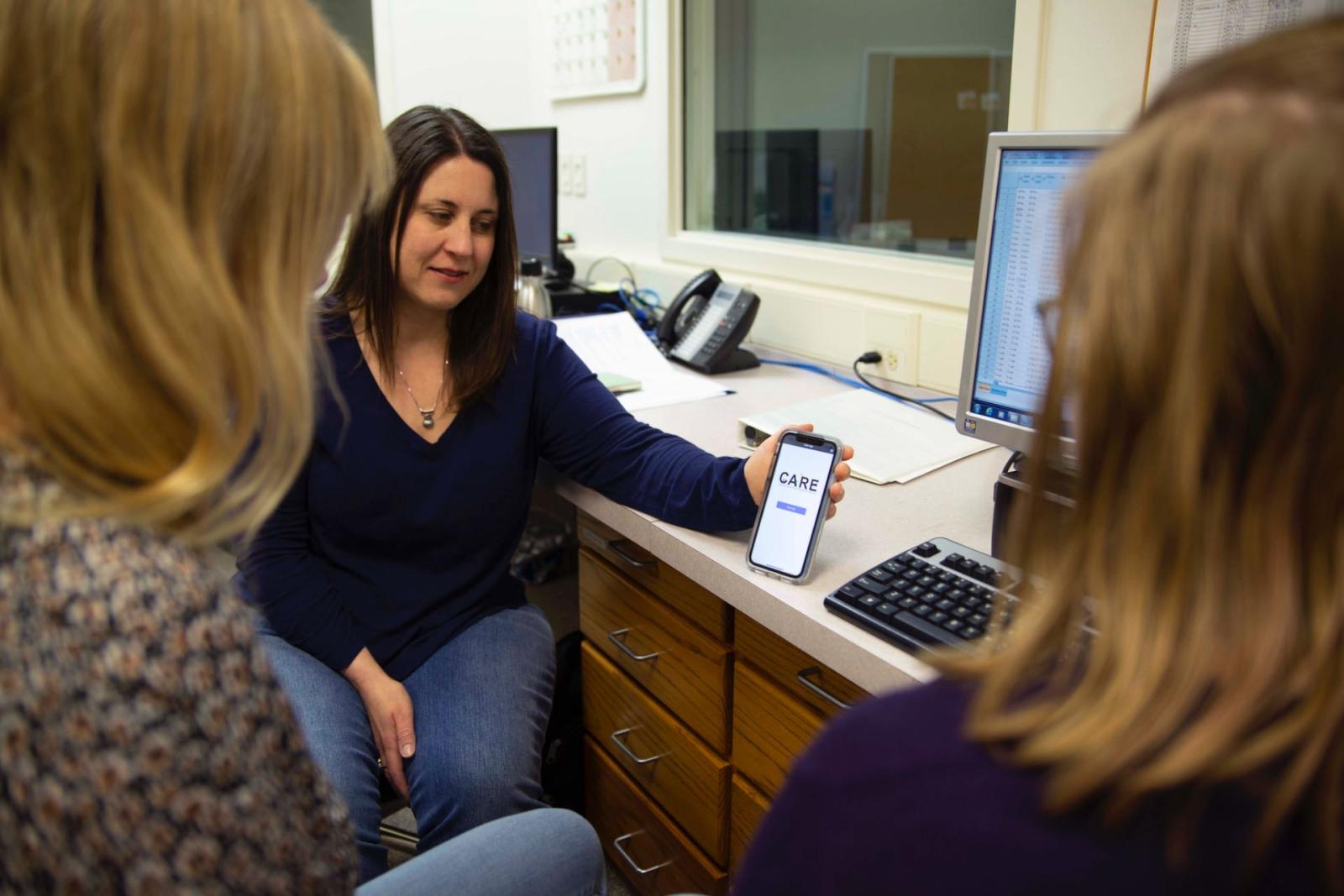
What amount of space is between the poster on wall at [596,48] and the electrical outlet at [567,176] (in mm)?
162

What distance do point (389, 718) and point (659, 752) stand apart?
38 centimetres

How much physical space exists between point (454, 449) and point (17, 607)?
2.61ft

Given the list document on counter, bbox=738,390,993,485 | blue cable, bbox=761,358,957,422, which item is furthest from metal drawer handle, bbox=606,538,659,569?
blue cable, bbox=761,358,957,422

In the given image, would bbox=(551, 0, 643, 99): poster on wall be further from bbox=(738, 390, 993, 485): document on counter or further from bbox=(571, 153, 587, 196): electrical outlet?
bbox=(738, 390, 993, 485): document on counter

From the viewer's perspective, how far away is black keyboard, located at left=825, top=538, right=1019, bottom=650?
34.4 inches

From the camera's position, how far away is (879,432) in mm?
1435

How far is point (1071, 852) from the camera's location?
41 centimetres

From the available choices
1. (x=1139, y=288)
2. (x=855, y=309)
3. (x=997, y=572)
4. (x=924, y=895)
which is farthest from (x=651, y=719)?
(x=1139, y=288)

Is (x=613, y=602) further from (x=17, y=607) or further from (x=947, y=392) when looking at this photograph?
(x=17, y=607)

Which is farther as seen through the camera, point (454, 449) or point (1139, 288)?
point (454, 449)

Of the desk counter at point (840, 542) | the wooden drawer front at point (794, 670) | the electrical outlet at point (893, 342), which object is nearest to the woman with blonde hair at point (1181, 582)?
the desk counter at point (840, 542)

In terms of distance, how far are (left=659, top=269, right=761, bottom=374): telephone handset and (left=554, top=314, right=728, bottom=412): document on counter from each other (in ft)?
0.13

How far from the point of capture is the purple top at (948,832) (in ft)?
1.30

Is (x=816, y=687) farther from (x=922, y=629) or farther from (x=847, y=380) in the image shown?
(x=847, y=380)
